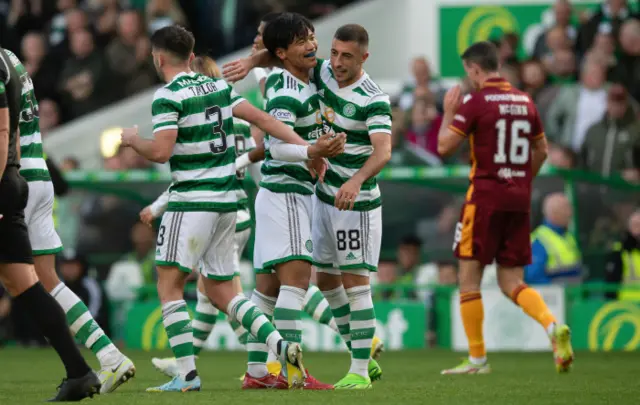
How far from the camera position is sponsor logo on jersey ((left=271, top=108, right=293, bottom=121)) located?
27.1 ft

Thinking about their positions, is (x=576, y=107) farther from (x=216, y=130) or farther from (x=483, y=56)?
(x=216, y=130)

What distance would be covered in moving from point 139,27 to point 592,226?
7128mm

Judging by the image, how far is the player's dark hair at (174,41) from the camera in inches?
317

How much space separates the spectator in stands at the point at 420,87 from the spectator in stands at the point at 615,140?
1.89m

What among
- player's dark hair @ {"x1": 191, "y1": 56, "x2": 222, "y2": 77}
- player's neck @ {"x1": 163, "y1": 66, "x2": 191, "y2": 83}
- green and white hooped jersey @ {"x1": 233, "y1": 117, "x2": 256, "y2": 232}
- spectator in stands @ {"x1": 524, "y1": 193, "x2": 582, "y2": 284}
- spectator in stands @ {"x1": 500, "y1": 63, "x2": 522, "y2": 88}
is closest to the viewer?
player's neck @ {"x1": 163, "y1": 66, "x2": 191, "y2": 83}

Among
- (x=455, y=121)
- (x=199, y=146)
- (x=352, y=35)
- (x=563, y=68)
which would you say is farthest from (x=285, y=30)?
(x=563, y=68)

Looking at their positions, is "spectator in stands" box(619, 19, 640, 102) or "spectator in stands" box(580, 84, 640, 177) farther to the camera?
"spectator in stands" box(619, 19, 640, 102)

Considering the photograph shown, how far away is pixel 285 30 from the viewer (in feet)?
27.6

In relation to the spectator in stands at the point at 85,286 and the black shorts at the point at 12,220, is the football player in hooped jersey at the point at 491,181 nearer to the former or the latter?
the black shorts at the point at 12,220

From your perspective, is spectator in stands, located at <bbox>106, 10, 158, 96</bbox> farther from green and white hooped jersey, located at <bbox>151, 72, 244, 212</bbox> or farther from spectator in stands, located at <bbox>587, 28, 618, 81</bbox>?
green and white hooped jersey, located at <bbox>151, 72, 244, 212</bbox>

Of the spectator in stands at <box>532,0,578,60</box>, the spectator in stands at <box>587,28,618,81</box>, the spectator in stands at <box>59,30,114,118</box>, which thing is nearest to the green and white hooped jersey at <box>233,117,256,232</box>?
the spectator in stands at <box>587,28,618,81</box>

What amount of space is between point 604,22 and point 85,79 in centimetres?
677

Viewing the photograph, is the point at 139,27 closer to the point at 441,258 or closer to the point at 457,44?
the point at 457,44

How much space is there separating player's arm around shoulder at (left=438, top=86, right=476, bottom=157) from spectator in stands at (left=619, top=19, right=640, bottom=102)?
6603 mm
